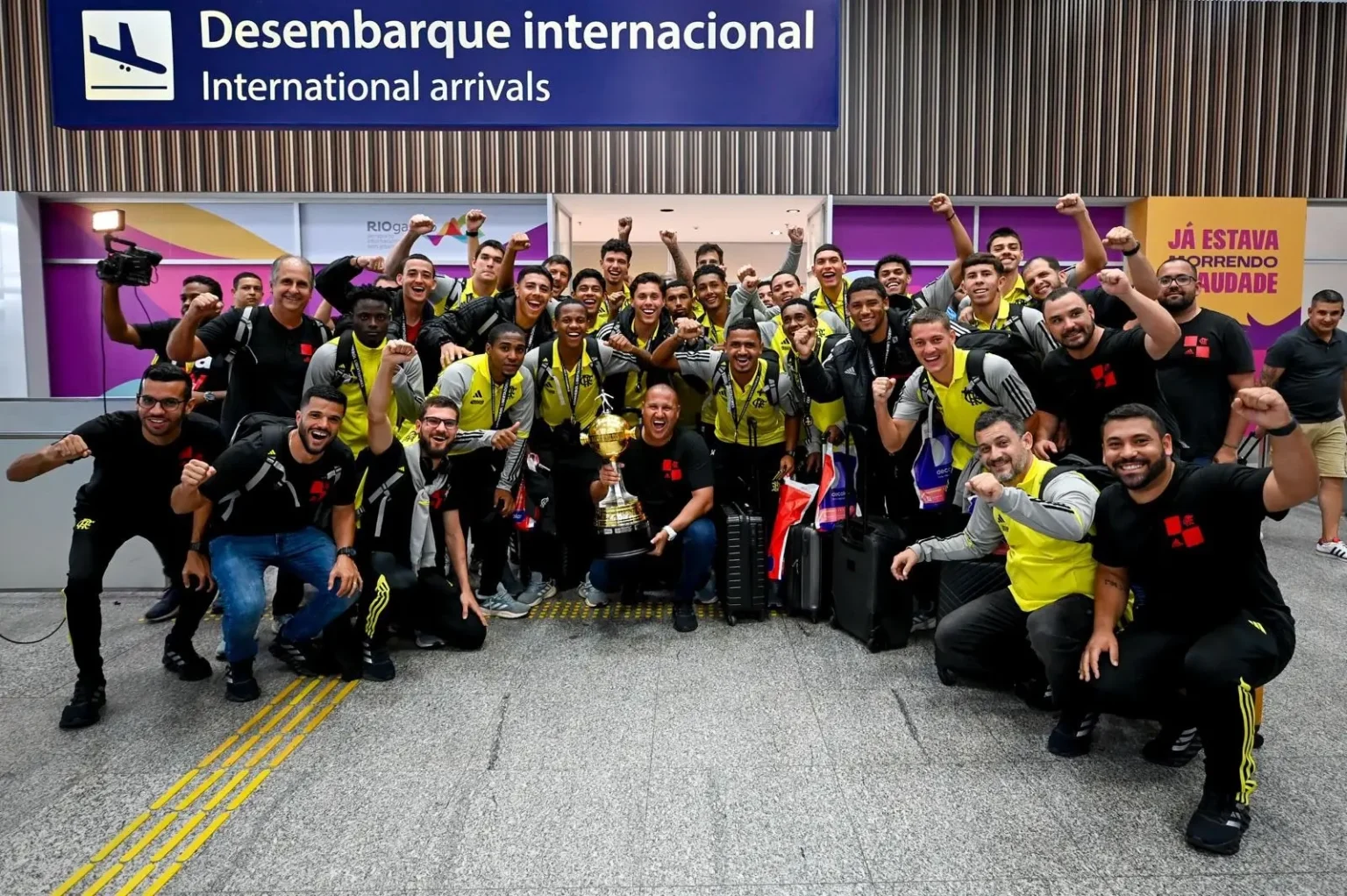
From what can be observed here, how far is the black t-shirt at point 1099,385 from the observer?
331 cm

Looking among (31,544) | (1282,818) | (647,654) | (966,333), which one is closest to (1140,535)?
(1282,818)

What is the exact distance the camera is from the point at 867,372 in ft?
13.1

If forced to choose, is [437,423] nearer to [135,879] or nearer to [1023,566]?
[135,879]

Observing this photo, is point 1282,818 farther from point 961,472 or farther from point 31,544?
point 31,544

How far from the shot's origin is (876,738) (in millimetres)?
2768

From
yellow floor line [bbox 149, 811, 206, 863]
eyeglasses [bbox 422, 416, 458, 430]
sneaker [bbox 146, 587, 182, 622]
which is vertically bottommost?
yellow floor line [bbox 149, 811, 206, 863]

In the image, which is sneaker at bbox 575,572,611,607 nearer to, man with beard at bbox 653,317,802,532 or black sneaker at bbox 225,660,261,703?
man with beard at bbox 653,317,802,532

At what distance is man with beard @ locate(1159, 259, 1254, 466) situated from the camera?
327 cm

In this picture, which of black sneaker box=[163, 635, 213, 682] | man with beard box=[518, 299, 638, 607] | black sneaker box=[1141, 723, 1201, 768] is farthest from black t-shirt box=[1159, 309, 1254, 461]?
black sneaker box=[163, 635, 213, 682]

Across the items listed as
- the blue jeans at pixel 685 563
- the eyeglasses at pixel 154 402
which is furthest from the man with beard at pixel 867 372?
the eyeglasses at pixel 154 402

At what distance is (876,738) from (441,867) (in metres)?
1.45

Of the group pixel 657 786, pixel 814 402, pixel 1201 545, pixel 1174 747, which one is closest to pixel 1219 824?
pixel 1174 747

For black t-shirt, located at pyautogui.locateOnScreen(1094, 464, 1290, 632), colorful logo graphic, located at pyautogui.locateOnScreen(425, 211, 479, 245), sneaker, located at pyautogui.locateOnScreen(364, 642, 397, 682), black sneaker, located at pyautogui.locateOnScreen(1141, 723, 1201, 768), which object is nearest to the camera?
black t-shirt, located at pyautogui.locateOnScreen(1094, 464, 1290, 632)

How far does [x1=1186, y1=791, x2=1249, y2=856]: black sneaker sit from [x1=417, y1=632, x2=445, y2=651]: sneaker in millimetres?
2889
